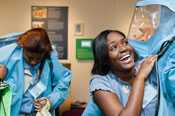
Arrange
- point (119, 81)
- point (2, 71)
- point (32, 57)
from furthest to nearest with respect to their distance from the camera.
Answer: point (32, 57) < point (2, 71) < point (119, 81)

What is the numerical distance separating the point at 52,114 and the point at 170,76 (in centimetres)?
166

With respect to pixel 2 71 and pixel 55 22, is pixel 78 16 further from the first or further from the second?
pixel 2 71

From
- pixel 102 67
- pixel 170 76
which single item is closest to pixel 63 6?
pixel 102 67

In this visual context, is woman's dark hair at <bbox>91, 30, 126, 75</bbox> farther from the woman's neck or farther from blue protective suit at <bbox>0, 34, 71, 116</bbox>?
blue protective suit at <bbox>0, 34, 71, 116</bbox>

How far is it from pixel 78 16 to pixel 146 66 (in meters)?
3.55

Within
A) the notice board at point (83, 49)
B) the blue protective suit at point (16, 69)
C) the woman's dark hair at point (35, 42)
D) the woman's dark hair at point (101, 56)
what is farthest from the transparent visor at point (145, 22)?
the notice board at point (83, 49)

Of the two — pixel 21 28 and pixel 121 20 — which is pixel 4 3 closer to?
pixel 21 28

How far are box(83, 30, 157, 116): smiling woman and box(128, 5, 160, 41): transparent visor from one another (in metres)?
0.06

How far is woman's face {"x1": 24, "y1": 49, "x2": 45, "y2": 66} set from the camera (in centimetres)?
257

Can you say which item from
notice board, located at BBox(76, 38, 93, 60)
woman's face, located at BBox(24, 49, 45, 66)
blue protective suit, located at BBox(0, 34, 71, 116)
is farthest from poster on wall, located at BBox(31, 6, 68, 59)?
woman's face, located at BBox(24, 49, 45, 66)

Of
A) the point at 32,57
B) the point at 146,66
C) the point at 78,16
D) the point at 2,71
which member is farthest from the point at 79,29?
the point at 146,66

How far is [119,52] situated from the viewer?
1.51m

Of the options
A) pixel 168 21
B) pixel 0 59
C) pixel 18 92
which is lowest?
pixel 18 92

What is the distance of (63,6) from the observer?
4828mm
